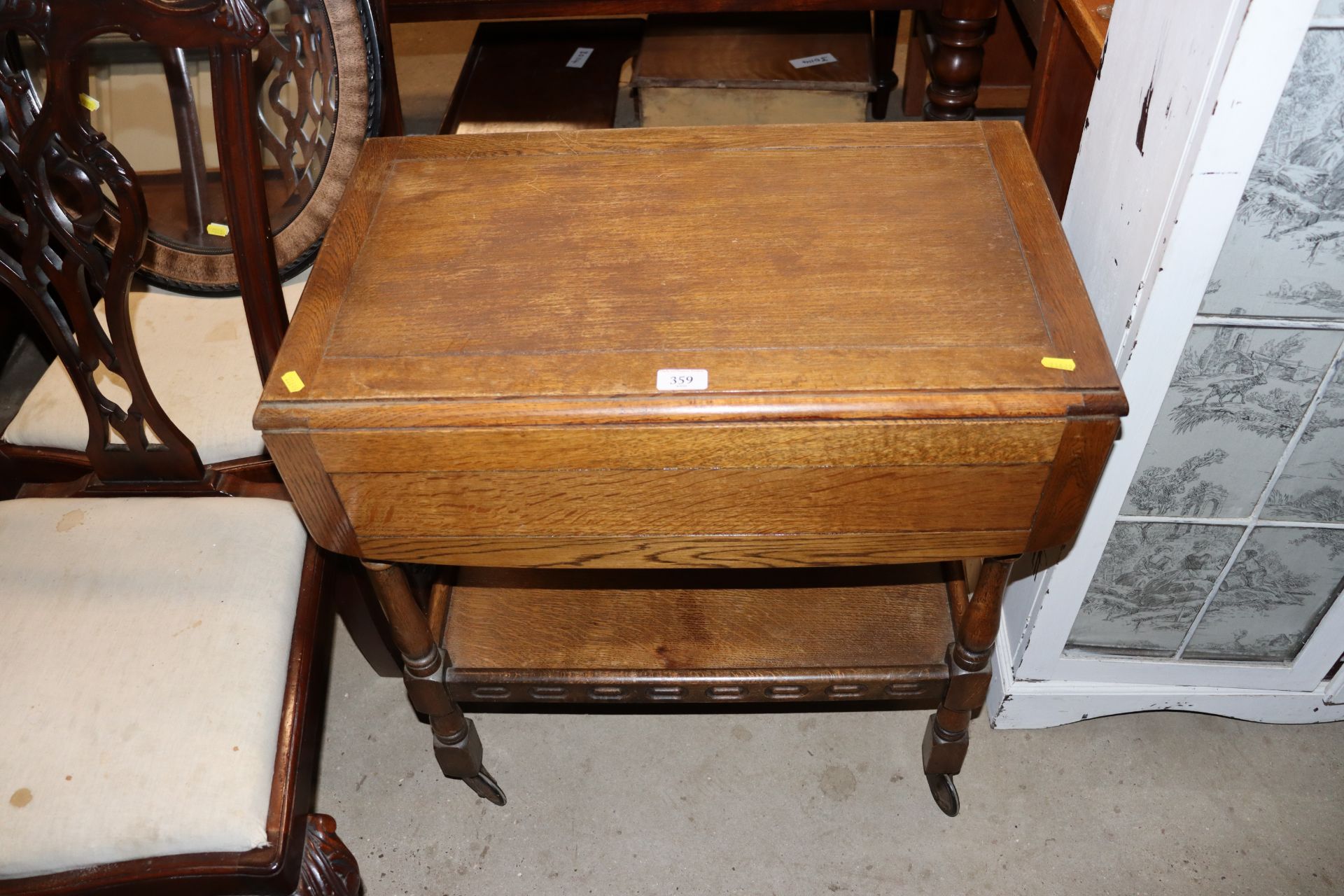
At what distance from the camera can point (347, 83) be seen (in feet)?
4.68

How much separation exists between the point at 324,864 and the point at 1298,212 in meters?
1.20

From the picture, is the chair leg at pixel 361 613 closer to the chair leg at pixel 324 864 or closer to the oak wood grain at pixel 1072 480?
the chair leg at pixel 324 864

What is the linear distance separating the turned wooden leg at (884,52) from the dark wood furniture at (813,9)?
0.47m

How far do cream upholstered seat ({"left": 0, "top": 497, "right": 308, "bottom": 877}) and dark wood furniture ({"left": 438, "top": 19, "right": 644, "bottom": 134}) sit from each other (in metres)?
1.15

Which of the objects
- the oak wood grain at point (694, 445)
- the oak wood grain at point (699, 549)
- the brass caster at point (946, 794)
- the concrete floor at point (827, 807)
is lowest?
the concrete floor at point (827, 807)

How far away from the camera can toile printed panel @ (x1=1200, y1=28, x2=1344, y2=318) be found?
0.91 metres

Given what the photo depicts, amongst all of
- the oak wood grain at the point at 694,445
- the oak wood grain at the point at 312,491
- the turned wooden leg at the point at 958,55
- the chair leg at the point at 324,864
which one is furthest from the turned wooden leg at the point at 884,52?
the chair leg at the point at 324,864

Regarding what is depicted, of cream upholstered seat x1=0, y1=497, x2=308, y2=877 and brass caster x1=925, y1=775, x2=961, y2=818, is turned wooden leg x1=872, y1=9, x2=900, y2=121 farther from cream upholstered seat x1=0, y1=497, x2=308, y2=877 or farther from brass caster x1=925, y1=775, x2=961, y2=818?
cream upholstered seat x1=0, y1=497, x2=308, y2=877

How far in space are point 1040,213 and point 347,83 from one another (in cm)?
95

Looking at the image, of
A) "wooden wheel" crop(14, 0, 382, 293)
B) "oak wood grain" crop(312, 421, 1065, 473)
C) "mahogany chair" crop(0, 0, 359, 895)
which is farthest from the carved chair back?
"oak wood grain" crop(312, 421, 1065, 473)

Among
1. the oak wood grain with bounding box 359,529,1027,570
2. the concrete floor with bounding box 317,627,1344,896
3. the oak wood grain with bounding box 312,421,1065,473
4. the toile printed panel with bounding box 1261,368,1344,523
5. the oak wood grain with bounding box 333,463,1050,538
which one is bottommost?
the concrete floor with bounding box 317,627,1344,896

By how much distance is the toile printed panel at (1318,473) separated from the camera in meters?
1.15

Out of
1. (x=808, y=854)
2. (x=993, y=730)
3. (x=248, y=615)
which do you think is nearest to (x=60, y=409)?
(x=248, y=615)

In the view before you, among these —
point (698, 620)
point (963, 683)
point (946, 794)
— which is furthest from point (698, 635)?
point (946, 794)
